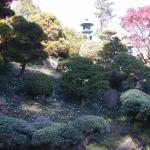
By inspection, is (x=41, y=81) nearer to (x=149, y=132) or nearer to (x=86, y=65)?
(x=86, y=65)

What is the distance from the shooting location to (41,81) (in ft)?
49.2

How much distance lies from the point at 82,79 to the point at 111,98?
168 centimetres

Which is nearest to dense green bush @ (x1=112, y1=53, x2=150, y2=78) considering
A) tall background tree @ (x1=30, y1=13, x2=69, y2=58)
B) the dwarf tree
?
the dwarf tree

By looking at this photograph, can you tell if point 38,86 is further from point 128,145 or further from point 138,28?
point 138,28

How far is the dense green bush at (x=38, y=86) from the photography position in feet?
48.4

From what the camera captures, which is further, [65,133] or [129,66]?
[129,66]

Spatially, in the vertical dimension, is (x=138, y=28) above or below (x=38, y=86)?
above

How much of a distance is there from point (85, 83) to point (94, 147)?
415 centimetres

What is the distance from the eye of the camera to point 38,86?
14.8 metres

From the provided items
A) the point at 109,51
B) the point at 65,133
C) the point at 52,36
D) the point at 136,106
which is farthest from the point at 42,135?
the point at 52,36

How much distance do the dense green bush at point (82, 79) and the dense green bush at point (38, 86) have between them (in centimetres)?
90

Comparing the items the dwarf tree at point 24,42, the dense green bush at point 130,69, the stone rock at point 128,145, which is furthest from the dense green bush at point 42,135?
the dense green bush at point 130,69

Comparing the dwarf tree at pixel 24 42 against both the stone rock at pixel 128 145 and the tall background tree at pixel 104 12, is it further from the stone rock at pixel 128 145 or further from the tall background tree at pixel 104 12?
the tall background tree at pixel 104 12

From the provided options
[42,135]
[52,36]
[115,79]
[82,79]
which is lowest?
[42,135]
